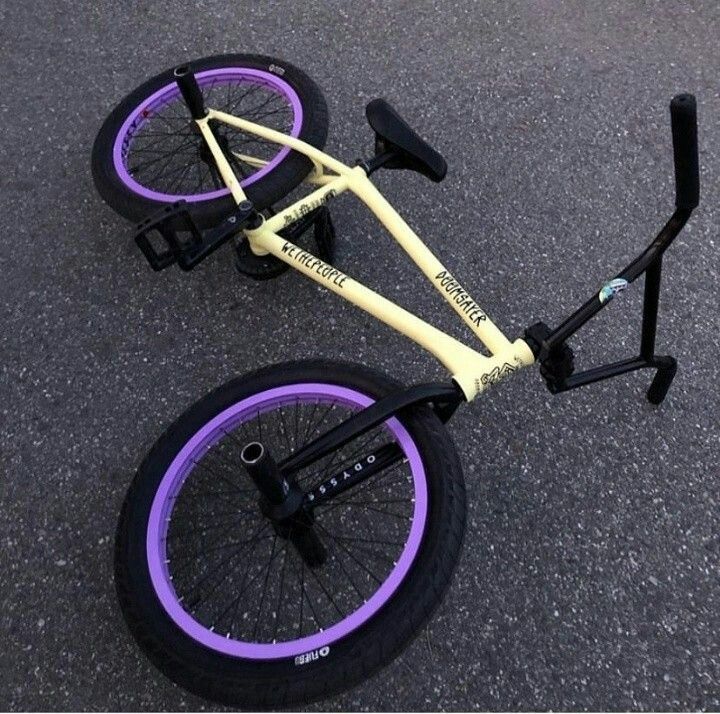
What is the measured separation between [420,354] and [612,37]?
1545mm

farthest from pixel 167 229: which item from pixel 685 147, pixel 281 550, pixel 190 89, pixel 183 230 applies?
pixel 685 147

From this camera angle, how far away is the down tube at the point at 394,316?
59.9 inches

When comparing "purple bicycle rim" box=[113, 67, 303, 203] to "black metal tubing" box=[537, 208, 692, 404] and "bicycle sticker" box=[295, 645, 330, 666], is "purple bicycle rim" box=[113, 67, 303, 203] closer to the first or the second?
"black metal tubing" box=[537, 208, 692, 404]

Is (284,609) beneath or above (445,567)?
beneath

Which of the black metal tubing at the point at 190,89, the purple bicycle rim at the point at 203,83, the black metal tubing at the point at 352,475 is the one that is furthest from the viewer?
the purple bicycle rim at the point at 203,83

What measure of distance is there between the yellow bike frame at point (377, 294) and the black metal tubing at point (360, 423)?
0.37ft

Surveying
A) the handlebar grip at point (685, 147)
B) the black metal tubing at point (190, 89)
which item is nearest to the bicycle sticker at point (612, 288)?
the handlebar grip at point (685, 147)

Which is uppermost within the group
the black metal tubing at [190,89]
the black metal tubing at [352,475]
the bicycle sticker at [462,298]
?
the black metal tubing at [190,89]

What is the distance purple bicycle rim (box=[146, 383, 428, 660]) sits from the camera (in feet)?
4.31

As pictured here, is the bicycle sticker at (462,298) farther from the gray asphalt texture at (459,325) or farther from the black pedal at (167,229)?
the black pedal at (167,229)

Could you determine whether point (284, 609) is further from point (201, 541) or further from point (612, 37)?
point (612, 37)

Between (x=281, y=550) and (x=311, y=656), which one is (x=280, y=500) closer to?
(x=311, y=656)

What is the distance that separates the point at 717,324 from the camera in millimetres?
1945

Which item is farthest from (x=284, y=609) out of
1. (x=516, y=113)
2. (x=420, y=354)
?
(x=516, y=113)
